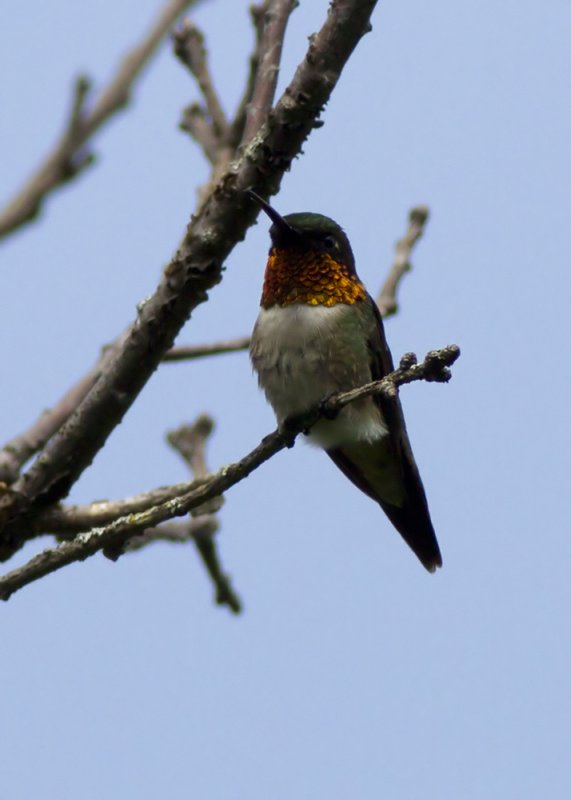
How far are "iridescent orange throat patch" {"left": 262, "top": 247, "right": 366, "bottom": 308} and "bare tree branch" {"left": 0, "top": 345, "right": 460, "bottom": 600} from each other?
1.43m

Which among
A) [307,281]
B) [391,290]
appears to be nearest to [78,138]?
[307,281]

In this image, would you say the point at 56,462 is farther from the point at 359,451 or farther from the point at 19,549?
the point at 359,451

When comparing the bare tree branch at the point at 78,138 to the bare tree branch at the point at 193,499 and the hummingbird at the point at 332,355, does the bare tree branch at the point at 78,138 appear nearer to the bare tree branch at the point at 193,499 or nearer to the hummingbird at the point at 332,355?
the bare tree branch at the point at 193,499

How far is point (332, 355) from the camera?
498cm

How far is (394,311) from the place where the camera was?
541 cm

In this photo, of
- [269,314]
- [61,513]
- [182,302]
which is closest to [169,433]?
[269,314]

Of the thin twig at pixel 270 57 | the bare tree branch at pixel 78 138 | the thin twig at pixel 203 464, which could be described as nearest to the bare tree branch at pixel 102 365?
the thin twig at pixel 203 464

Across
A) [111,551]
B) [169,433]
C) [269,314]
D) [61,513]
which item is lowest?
[111,551]

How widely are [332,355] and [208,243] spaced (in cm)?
120

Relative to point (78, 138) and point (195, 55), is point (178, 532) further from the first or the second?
point (78, 138)

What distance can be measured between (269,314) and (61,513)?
1375 millimetres

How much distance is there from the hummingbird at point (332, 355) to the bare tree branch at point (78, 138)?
324 cm

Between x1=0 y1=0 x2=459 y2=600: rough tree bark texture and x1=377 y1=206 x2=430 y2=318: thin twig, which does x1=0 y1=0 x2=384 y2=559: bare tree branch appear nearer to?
x1=0 y1=0 x2=459 y2=600: rough tree bark texture

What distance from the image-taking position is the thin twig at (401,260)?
17.7 ft
